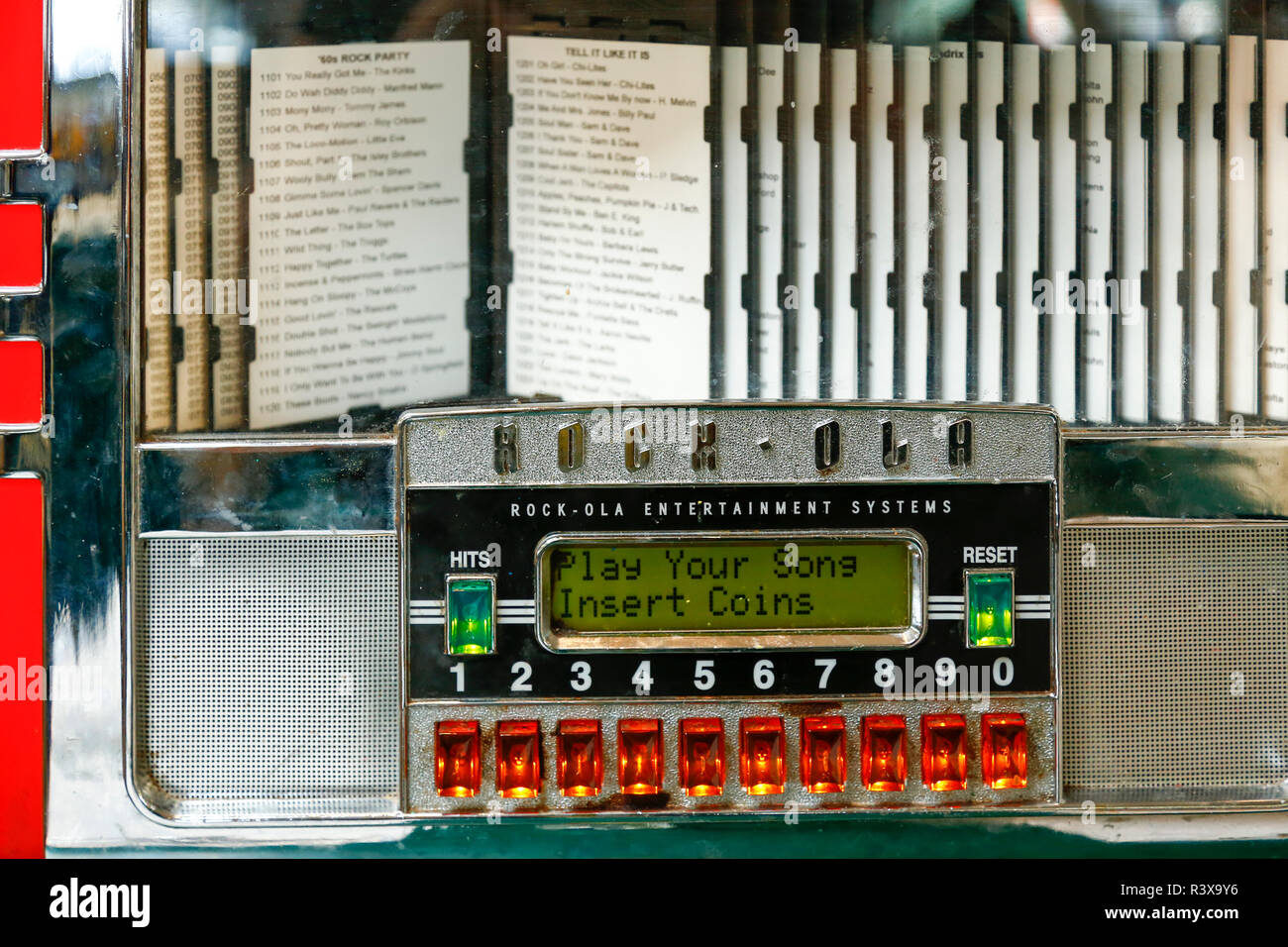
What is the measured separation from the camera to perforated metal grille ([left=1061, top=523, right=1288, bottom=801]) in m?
1.65

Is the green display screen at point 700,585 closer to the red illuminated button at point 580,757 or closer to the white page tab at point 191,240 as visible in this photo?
the red illuminated button at point 580,757

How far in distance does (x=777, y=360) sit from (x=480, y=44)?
26.1 inches

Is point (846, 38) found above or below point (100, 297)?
above

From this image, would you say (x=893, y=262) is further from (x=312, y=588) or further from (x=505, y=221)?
(x=312, y=588)

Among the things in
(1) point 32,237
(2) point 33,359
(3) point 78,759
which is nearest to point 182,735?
(3) point 78,759

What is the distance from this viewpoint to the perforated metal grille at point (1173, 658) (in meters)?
1.65

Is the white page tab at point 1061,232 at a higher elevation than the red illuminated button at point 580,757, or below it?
higher

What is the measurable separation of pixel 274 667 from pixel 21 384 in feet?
1.86

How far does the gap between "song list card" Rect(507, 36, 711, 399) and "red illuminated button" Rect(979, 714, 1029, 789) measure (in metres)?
0.68

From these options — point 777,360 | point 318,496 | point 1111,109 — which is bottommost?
point 318,496

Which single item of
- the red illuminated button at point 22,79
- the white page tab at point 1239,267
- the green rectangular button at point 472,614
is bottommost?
the green rectangular button at point 472,614

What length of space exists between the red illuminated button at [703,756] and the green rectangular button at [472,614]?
0.32 meters

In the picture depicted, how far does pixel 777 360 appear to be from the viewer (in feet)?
5.34

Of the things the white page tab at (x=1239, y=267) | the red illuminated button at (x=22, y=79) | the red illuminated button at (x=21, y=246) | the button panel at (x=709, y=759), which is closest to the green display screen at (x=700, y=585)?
the button panel at (x=709, y=759)
